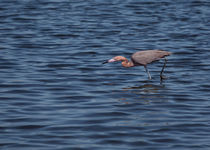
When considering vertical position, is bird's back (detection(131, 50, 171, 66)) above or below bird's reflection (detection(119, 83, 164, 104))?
above

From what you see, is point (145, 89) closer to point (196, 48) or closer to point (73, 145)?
point (73, 145)

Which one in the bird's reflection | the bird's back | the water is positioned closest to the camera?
the water

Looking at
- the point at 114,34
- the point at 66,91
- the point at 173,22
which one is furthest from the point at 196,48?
the point at 66,91

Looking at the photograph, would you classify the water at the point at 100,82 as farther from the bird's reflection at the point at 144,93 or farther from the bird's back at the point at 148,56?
the bird's back at the point at 148,56

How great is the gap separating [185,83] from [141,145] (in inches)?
206

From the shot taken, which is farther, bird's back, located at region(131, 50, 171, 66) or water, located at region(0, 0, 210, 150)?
bird's back, located at region(131, 50, 171, 66)

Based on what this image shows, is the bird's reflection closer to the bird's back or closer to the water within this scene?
the water

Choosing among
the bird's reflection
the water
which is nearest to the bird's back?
the water

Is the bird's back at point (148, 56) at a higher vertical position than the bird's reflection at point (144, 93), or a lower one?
higher

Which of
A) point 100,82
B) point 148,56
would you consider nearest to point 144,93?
point 100,82

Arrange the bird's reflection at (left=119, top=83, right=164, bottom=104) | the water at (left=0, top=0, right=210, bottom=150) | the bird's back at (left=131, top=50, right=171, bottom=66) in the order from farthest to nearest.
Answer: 1. the bird's back at (left=131, top=50, right=171, bottom=66)
2. the bird's reflection at (left=119, top=83, right=164, bottom=104)
3. the water at (left=0, top=0, right=210, bottom=150)

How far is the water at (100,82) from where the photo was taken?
8883mm

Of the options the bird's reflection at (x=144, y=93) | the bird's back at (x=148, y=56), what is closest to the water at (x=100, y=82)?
the bird's reflection at (x=144, y=93)

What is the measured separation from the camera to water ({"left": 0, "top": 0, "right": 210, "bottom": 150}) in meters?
8.88
